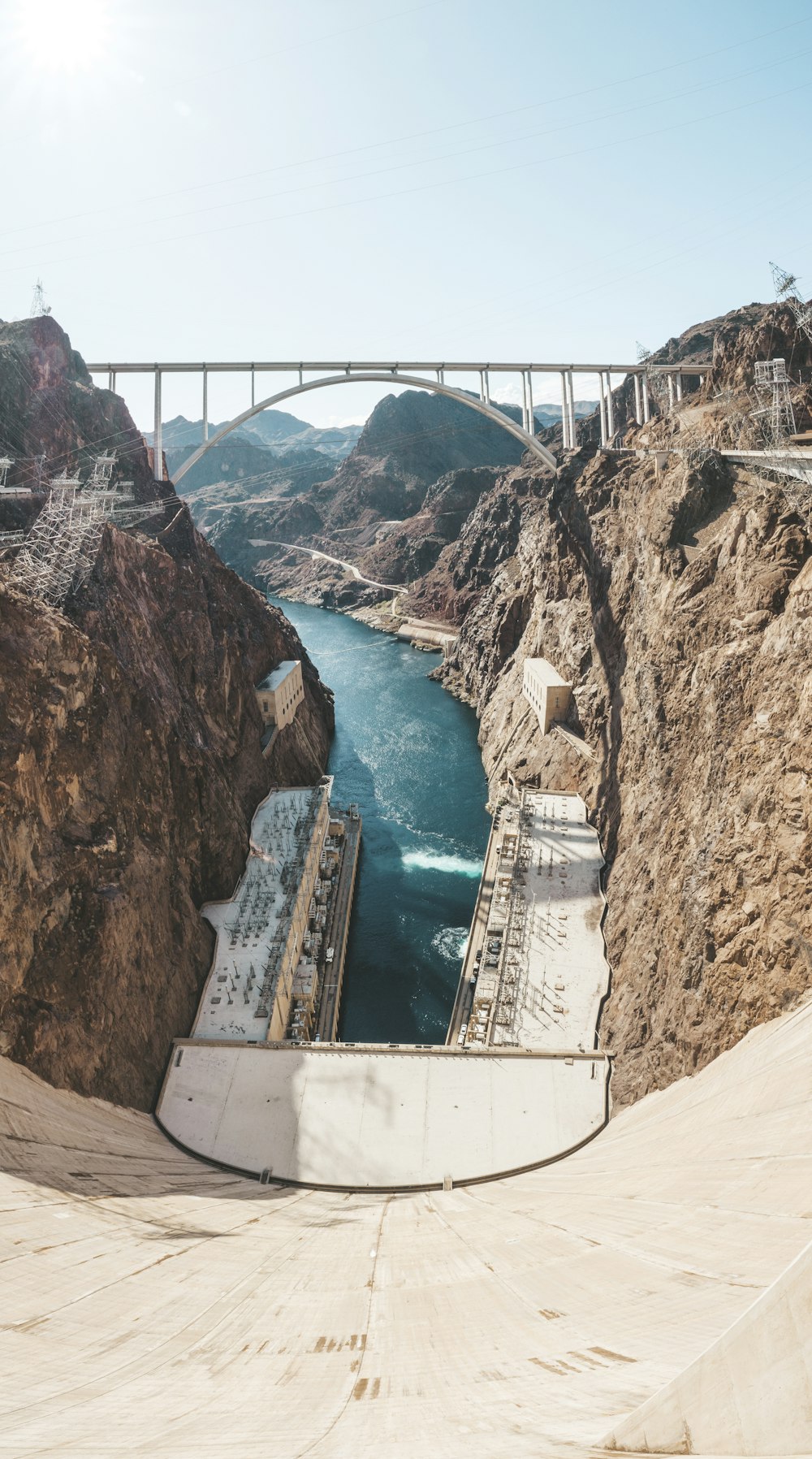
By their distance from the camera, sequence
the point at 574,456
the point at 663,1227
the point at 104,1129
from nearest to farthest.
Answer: the point at 663,1227
the point at 104,1129
the point at 574,456

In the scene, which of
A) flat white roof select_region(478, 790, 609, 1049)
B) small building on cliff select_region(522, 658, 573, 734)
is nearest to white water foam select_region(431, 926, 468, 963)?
flat white roof select_region(478, 790, 609, 1049)

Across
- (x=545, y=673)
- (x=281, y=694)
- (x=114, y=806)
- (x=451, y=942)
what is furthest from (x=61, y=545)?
(x=545, y=673)

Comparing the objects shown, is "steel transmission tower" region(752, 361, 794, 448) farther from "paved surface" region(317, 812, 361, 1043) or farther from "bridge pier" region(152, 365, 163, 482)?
"bridge pier" region(152, 365, 163, 482)

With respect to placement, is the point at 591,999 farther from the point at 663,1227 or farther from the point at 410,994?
the point at 663,1227

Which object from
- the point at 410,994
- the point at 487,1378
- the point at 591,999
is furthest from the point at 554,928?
the point at 487,1378

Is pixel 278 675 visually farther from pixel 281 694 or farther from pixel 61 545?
pixel 61 545

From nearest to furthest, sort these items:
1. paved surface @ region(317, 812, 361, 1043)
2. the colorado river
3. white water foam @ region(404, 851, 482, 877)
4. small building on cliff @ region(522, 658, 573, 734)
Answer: paved surface @ region(317, 812, 361, 1043)
the colorado river
white water foam @ region(404, 851, 482, 877)
small building on cliff @ region(522, 658, 573, 734)
